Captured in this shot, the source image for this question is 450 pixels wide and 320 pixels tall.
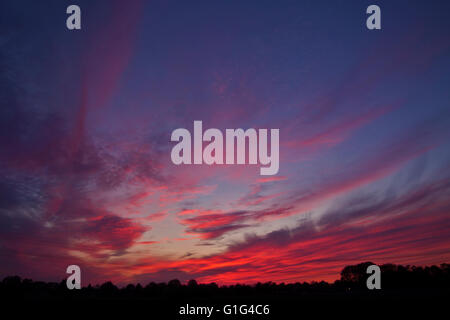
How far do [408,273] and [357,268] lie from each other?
1979cm
